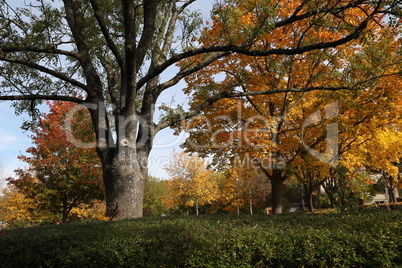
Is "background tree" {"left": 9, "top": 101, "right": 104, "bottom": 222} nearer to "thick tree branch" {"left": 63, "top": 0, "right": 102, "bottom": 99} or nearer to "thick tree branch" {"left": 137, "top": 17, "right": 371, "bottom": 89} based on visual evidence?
"thick tree branch" {"left": 63, "top": 0, "right": 102, "bottom": 99}

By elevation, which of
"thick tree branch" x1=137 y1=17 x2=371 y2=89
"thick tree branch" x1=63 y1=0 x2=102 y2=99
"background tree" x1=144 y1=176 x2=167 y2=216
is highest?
"thick tree branch" x1=63 y1=0 x2=102 y2=99

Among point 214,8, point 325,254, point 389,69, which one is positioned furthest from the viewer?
point 389,69

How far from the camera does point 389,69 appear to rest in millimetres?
10562

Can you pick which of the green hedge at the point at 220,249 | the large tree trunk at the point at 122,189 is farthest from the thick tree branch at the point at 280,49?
the green hedge at the point at 220,249

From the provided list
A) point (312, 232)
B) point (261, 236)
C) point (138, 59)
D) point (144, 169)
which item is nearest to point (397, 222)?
point (312, 232)

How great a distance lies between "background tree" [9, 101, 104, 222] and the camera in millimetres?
16734

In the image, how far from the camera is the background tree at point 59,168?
1673 cm

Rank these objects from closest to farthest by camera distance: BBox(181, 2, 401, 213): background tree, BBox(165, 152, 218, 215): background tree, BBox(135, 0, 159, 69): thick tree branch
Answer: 1. BBox(135, 0, 159, 69): thick tree branch
2. BBox(181, 2, 401, 213): background tree
3. BBox(165, 152, 218, 215): background tree

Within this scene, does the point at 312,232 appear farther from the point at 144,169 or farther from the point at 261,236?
the point at 144,169

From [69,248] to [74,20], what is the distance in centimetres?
767

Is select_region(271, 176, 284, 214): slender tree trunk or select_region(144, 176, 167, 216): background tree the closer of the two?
select_region(271, 176, 284, 214): slender tree trunk

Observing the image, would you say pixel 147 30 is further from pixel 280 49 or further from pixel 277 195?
pixel 277 195

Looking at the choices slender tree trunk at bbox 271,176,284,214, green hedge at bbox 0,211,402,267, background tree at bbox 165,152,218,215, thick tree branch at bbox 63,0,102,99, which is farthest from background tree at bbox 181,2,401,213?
background tree at bbox 165,152,218,215

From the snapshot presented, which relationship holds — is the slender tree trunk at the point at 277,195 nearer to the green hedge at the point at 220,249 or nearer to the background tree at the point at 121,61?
the background tree at the point at 121,61
